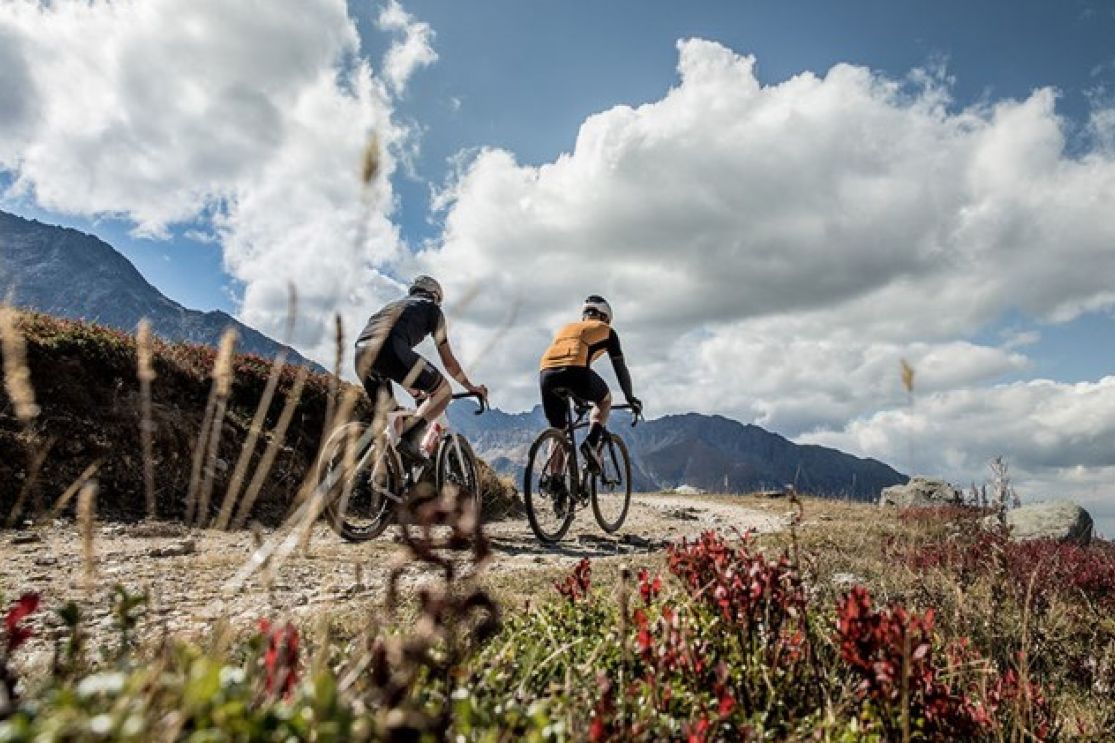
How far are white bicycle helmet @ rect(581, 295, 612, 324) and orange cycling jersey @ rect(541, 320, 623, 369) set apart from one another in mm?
189

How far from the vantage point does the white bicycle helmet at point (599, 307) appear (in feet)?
34.6

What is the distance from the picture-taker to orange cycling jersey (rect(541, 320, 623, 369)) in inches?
395

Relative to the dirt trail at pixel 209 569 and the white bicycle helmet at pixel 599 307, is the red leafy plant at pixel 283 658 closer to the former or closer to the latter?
the dirt trail at pixel 209 569

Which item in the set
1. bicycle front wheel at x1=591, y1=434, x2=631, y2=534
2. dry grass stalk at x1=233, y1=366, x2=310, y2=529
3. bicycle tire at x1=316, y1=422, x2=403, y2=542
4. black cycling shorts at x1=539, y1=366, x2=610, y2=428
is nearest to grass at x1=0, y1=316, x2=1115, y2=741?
dry grass stalk at x1=233, y1=366, x2=310, y2=529

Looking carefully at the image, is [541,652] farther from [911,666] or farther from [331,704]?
[331,704]

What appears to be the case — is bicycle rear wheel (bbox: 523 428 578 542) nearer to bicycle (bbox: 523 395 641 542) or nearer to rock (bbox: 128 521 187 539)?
bicycle (bbox: 523 395 641 542)

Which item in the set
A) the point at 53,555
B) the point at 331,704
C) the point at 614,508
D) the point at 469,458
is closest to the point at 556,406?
the point at 469,458

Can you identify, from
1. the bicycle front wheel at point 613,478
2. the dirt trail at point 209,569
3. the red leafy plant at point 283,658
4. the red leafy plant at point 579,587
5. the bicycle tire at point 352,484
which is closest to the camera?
the red leafy plant at point 283,658

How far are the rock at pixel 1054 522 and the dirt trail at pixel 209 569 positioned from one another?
1067 centimetres

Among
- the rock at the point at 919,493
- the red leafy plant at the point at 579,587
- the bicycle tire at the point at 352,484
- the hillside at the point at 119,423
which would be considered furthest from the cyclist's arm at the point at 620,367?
the rock at the point at 919,493

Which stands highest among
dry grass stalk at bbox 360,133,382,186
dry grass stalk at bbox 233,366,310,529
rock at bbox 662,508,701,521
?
dry grass stalk at bbox 360,133,382,186

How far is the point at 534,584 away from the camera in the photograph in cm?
588

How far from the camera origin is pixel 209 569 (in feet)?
18.6

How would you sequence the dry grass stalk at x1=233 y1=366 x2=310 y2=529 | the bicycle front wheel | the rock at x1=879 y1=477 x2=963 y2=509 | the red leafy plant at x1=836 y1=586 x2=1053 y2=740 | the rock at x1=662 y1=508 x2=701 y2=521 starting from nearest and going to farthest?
1. the dry grass stalk at x1=233 y1=366 x2=310 y2=529
2. the red leafy plant at x1=836 y1=586 x2=1053 y2=740
3. the bicycle front wheel
4. the rock at x1=662 y1=508 x2=701 y2=521
5. the rock at x1=879 y1=477 x2=963 y2=509
